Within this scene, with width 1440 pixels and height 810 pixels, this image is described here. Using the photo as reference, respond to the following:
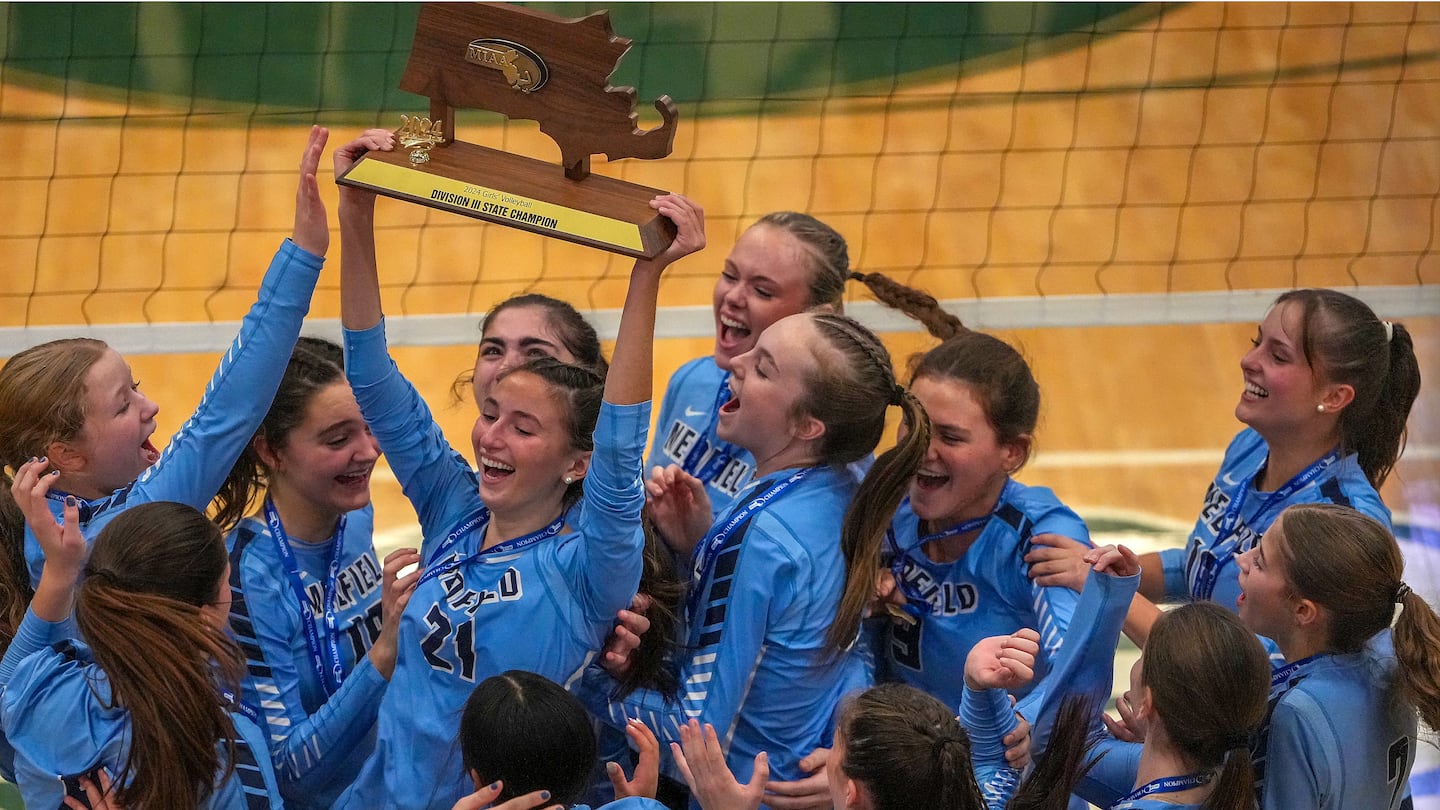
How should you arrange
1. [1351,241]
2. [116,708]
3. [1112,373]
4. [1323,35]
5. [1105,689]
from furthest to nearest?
1. [1323,35]
2. [1351,241]
3. [1112,373]
4. [1105,689]
5. [116,708]

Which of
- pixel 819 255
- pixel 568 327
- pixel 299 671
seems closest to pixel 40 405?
pixel 299 671

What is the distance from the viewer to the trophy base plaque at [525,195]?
3178mm

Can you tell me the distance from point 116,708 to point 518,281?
516 cm

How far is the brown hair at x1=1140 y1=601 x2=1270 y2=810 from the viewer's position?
2852 millimetres

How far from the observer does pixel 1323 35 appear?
31.3 ft

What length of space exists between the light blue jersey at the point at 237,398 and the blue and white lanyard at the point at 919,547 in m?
1.58

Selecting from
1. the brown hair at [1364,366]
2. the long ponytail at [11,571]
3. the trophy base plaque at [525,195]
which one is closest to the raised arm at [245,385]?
the trophy base plaque at [525,195]

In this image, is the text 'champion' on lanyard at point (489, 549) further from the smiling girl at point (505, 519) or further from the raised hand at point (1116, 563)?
the raised hand at point (1116, 563)

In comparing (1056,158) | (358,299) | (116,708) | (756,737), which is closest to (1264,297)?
(1056,158)

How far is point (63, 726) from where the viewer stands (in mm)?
2859

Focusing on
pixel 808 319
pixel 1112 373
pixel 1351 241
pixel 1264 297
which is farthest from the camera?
pixel 1351 241

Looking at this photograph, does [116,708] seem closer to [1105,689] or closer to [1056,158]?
[1105,689]

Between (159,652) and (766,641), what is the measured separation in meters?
1.32

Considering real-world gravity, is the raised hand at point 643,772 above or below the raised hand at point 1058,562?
below
